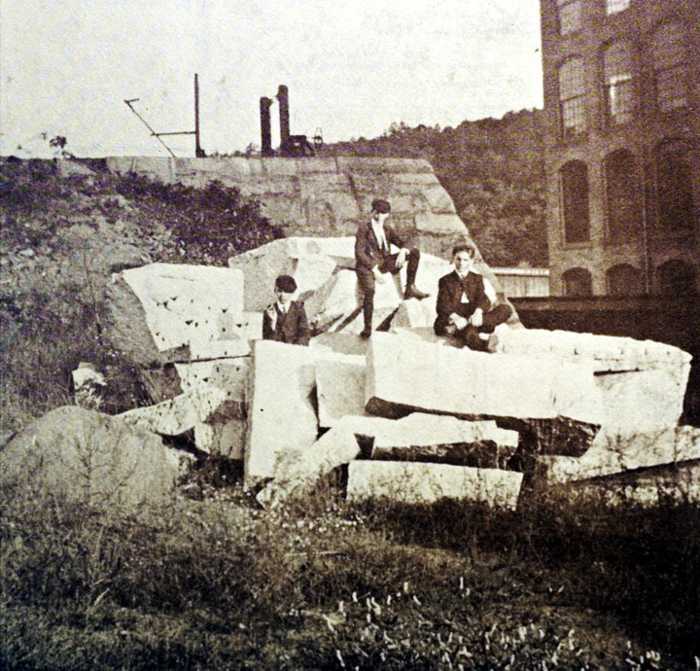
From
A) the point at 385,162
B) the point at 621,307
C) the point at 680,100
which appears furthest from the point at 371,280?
the point at 680,100

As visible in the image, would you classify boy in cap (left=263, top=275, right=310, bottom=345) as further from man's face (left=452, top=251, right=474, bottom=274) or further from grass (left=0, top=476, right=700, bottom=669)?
grass (left=0, top=476, right=700, bottom=669)

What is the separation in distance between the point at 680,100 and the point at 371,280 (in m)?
2.42

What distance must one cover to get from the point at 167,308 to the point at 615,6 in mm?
3886

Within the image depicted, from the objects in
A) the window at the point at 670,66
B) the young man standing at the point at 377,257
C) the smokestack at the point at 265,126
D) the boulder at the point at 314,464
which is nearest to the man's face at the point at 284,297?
the young man standing at the point at 377,257

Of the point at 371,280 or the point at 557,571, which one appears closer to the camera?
the point at 557,571

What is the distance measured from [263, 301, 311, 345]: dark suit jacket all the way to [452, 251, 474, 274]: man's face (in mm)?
1263

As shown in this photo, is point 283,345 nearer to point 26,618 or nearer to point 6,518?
point 6,518

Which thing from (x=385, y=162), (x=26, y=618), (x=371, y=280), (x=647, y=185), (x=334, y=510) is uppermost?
(x=385, y=162)

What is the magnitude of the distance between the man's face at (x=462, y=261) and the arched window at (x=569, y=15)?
5.43 feet

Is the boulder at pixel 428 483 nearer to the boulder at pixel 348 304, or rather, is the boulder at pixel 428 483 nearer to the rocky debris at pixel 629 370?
the rocky debris at pixel 629 370

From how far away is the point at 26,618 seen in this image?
334 cm

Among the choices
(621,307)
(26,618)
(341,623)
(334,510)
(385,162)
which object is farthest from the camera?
(385,162)

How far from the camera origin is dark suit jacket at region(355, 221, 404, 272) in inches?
210

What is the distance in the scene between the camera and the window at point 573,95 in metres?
4.65
